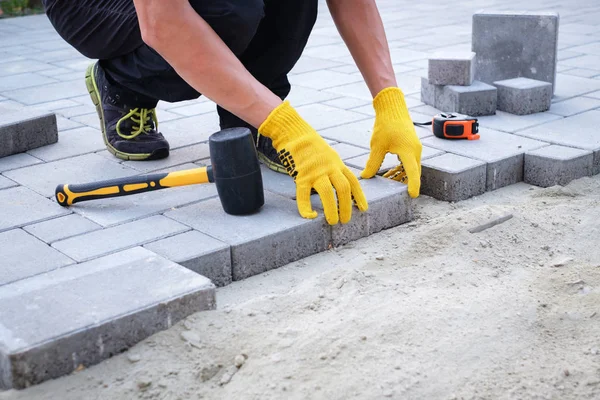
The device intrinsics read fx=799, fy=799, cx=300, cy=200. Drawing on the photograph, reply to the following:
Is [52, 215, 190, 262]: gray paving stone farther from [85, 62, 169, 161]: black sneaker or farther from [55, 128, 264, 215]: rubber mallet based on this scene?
[85, 62, 169, 161]: black sneaker

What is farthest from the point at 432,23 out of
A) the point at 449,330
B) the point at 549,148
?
the point at 449,330

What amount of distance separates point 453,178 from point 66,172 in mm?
1573

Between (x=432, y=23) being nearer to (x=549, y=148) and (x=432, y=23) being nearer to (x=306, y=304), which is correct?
(x=549, y=148)

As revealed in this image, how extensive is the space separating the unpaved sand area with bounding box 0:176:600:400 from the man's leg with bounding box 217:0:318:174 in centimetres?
73

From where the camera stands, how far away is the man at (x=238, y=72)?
8.49 feet

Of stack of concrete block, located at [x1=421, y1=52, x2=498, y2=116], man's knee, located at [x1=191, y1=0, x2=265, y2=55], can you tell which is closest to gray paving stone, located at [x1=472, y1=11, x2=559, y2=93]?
stack of concrete block, located at [x1=421, y1=52, x2=498, y2=116]

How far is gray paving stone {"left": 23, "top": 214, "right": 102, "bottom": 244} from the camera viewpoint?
2639mm

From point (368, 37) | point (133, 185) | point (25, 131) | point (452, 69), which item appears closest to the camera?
point (133, 185)

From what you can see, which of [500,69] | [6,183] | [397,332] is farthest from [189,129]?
[397,332]

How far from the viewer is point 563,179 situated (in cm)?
323

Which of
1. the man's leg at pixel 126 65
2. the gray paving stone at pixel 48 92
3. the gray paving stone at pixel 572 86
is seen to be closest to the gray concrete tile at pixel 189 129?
the man's leg at pixel 126 65

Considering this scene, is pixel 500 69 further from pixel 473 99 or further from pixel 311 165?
pixel 311 165

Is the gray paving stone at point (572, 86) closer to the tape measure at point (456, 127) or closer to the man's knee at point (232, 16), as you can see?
the tape measure at point (456, 127)

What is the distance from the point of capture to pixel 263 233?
8.39 ft
